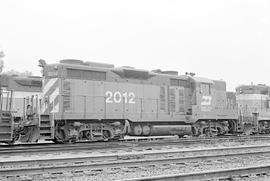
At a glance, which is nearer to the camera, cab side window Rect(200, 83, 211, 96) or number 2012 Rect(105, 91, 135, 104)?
number 2012 Rect(105, 91, 135, 104)

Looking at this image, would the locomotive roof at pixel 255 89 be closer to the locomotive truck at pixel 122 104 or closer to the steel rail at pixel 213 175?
the locomotive truck at pixel 122 104

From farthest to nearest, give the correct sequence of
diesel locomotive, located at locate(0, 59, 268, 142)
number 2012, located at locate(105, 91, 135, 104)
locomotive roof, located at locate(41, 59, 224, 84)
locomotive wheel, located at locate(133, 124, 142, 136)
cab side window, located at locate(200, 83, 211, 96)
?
cab side window, located at locate(200, 83, 211, 96) < locomotive wheel, located at locate(133, 124, 142, 136) < number 2012, located at locate(105, 91, 135, 104) < locomotive roof, located at locate(41, 59, 224, 84) < diesel locomotive, located at locate(0, 59, 268, 142)

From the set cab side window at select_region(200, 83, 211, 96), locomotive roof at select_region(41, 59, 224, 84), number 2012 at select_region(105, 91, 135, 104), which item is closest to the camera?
locomotive roof at select_region(41, 59, 224, 84)

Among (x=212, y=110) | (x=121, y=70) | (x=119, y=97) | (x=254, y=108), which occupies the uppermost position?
(x=121, y=70)

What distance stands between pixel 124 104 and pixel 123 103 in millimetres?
65

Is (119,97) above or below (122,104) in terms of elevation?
above

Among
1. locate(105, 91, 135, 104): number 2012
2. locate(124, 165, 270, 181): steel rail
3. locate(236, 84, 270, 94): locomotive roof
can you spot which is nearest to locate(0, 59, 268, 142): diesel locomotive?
locate(105, 91, 135, 104): number 2012

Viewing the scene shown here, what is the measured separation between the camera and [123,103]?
14.8m

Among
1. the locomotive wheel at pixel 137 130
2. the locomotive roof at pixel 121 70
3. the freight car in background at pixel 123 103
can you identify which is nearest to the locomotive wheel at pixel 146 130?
the freight car in background at pixel 123 103

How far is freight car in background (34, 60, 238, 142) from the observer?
522 inches

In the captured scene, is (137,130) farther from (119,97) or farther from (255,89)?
(255,89)

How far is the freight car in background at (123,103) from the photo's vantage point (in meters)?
13.3

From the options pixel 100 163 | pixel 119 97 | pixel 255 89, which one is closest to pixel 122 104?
pixel 119 97

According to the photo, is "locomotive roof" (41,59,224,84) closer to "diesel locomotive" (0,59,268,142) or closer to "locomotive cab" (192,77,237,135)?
"diesel locomotive" (0,59,268,142)
